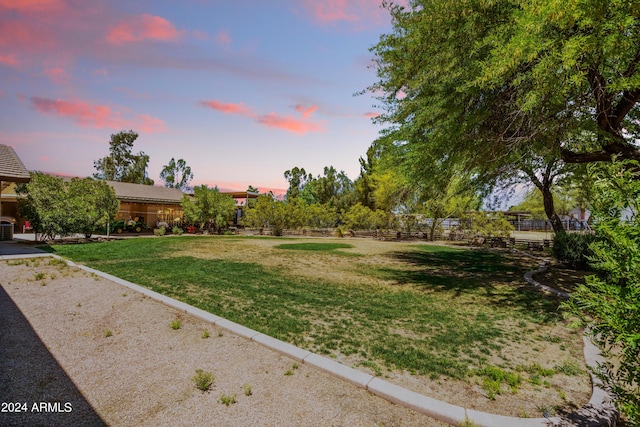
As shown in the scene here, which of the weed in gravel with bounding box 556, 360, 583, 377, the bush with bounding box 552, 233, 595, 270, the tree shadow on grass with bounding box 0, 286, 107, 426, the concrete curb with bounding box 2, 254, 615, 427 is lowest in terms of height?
the weed in gravel with bounding box 556, 360, 583, 377

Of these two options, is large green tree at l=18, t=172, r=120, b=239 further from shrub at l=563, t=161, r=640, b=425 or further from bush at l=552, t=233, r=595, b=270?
bush at l=552, t=233, r=595, b=270

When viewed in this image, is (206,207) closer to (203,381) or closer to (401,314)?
(401,314)

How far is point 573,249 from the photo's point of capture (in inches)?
424

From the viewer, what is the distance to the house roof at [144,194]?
27.7 m

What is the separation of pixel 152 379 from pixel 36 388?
1.06 metres

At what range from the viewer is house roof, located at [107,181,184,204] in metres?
27.7

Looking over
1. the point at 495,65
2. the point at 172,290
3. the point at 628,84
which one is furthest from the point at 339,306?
the point at 628,84

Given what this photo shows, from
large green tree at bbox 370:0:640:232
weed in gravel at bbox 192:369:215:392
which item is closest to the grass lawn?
weed in gravel at bbox 192:369:215:392

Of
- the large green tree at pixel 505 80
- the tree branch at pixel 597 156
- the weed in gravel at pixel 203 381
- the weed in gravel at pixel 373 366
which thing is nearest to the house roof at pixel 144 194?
the large green tree at pixel 505 80

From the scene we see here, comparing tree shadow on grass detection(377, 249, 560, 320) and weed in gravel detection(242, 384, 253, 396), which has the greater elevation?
weed in gravel detection(242, 384, 253, 396)

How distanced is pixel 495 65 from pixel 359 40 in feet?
17.6

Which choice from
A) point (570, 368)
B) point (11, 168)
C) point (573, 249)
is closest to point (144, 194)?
point (11, 168)

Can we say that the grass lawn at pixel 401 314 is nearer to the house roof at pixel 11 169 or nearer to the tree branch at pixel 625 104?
the tree branch at pixel 625 104

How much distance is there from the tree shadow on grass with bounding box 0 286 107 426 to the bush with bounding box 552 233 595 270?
45.3 feet
